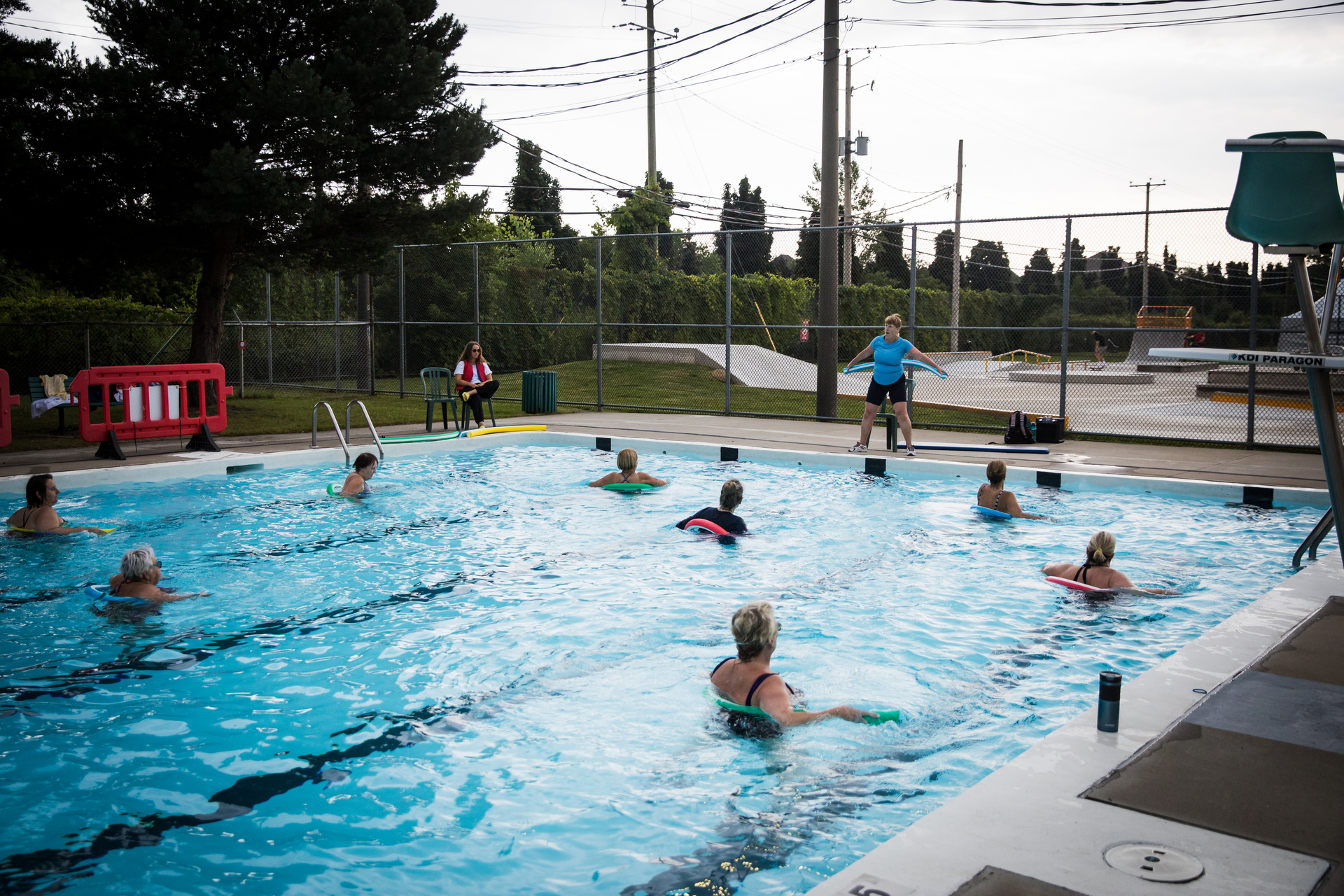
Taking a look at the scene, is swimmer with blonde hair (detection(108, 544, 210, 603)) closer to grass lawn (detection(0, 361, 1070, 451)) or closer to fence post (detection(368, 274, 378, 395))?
grass lawn (detection(0, 361, 1070, 451))

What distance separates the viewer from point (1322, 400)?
11.0 ft

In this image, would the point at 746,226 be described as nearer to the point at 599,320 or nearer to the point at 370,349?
the point at 370,349

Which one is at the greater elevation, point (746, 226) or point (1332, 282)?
point (746, 226)

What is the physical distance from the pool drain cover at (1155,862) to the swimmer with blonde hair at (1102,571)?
4532 mm

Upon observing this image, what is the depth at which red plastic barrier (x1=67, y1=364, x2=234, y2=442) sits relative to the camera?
40.8 feet

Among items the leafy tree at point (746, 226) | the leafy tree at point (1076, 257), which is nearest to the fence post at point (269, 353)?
the leafy tree at point (1076, 257)

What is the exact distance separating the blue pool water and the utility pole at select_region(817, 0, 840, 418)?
652 cm

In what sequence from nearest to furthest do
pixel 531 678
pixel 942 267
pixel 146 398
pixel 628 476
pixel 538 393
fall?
pixel 531 678
pixel 628 476
pixel 146 398
pixel 538 393
pixel 942 267

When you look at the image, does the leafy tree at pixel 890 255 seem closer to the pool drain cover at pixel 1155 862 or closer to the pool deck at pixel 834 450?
the pool deck at pixel 834 450

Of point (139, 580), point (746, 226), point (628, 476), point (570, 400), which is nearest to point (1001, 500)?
point (628, 476)

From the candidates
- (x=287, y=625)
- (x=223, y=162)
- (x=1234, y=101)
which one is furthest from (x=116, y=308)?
(x=1234, y=101)

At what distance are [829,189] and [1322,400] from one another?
14.2 meters

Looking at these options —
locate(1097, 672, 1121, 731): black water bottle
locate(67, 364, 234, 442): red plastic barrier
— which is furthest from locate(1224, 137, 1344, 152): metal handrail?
locate(67, 364, 234, 442): red plastic barrier

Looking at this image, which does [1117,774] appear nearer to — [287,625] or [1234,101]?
[287,625]
